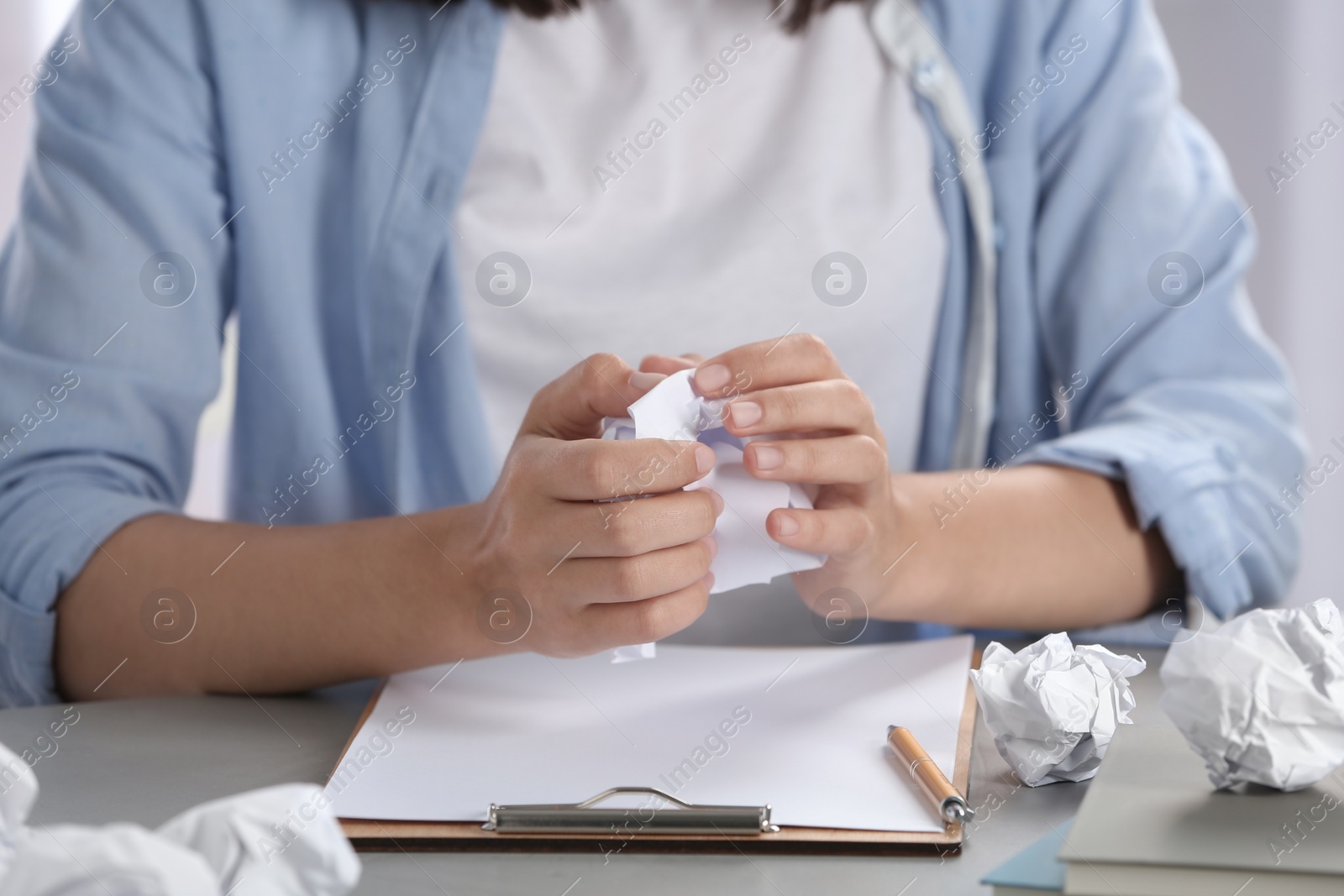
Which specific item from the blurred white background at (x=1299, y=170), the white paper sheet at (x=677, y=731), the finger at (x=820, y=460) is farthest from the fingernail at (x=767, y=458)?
the blurred white background at (x=1299, y=170)

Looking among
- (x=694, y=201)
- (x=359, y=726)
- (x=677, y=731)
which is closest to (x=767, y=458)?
(x=677, y=731)

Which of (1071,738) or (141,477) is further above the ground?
(141,477)

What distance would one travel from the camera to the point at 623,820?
0.45 metres

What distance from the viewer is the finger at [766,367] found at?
0.54 m

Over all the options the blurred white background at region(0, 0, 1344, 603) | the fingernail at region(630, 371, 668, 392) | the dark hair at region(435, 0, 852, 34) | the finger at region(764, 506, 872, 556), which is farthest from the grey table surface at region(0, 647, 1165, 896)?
the blurred white background at region(0, 0, 1344, 603)

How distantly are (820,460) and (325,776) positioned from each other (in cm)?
28

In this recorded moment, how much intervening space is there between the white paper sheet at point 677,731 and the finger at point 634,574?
0.07 m

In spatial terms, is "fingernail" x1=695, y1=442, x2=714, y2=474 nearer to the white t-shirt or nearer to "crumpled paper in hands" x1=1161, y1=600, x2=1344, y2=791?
"crumpled paper in hands" x1=1161, y1=600, x2=1344, y2=791

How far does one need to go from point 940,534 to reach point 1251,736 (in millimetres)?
303

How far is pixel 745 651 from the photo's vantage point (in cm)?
Result: 69

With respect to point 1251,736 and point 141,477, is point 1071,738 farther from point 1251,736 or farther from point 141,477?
point 141,477

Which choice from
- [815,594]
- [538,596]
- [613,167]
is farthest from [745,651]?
[613,167]

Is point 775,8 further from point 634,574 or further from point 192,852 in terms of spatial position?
point 192,852

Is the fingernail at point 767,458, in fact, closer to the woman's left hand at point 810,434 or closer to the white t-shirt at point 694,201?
the woman's left hand at point 810,434
